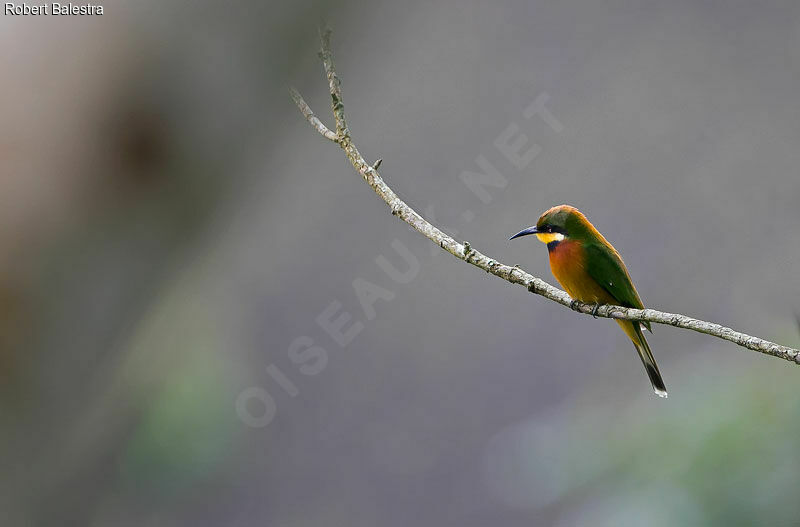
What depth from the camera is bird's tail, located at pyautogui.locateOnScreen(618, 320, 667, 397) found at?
2547 millimetres

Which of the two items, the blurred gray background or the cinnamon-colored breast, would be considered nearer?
the cinnamon-colored breast

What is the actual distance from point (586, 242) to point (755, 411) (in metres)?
1.86

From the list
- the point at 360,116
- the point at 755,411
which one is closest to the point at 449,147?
the point at 360,116

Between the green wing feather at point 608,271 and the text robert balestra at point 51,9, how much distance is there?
5.83ft

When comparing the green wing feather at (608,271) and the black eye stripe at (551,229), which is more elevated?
the black eye stripe at (551,229)

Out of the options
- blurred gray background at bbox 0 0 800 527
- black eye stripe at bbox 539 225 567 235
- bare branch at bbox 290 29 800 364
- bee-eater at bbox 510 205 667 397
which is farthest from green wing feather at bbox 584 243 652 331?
blurred gray background at bbox 0 0 800 527

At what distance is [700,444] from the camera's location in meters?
3.84

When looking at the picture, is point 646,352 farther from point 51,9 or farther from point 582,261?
point 51,9

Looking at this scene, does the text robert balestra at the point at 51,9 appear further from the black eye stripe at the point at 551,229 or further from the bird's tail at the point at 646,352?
the bird's tail at the point at 646,352

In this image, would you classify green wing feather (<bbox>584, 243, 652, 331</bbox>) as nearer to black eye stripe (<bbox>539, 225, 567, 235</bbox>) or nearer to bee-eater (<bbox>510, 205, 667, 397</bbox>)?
bee-eater (<bbox>510, 205, 667, 397</bbox>)

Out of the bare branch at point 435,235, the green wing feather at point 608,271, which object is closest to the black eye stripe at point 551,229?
the green wing feather at point 608,271

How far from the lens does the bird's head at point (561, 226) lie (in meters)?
2.52

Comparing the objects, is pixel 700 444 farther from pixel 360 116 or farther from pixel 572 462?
pixel 360 116

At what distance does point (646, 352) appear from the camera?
2.70 metres
